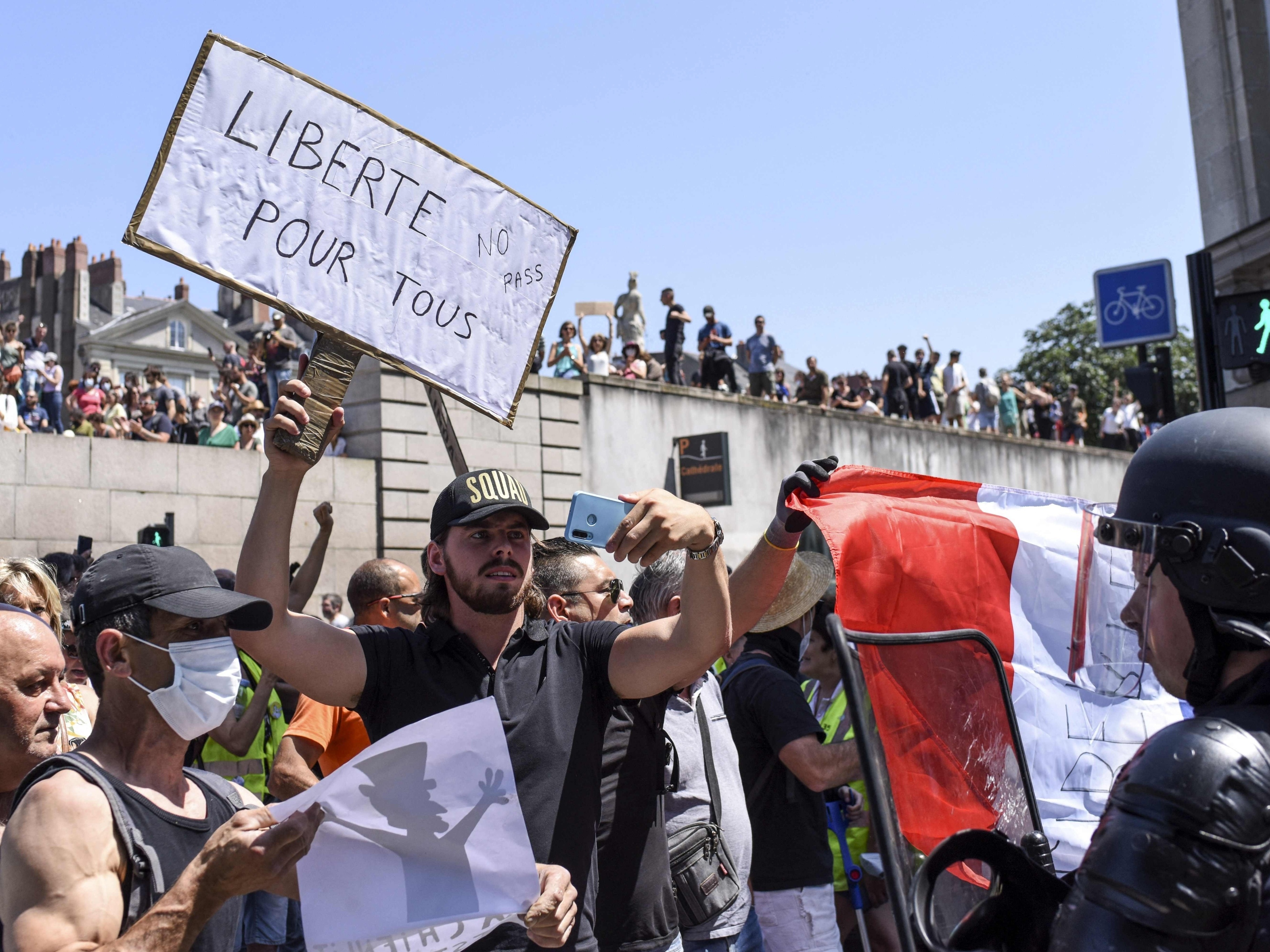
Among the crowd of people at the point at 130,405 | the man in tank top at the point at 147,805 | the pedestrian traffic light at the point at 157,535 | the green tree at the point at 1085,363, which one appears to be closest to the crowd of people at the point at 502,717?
the man in tank top at the point at 147,805

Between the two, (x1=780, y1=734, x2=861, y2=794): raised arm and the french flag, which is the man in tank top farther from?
(x1=780, y1=734, x2=861, y2=794): raised arm

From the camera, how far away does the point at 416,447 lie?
52.6 ft

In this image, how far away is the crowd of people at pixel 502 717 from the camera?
7.22 ft

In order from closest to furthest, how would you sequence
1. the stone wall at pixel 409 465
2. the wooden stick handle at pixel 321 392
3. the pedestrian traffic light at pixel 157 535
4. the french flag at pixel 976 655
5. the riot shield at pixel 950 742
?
the riot shield at pixel 950 742 < the french flag at pixel 976 655 < the wooden stick handle at pixel 321 392 < the pedestrian traffic light at pixel 157 535 < the stone wall at pixel 409 465

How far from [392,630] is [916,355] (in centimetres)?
2425

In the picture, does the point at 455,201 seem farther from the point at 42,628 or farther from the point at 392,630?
the point at 42,628

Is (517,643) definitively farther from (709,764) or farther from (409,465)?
(409,465)

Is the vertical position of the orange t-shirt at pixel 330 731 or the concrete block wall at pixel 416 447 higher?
the concrete block wall at pixel 416 447

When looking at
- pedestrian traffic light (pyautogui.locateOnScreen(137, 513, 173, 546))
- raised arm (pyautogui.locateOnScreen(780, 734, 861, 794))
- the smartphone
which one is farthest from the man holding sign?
pedestrian traffic light (pyautogui.locateOnScreen(137, 513, 173, 546))

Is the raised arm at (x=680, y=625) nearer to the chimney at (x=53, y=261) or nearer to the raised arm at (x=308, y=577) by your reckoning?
the raised arm at (x=308, y=577)

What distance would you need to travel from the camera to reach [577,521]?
3.10 meters

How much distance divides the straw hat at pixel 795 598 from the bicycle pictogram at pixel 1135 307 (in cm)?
595

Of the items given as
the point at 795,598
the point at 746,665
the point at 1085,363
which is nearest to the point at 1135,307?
the point at 795,598

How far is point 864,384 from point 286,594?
23554mm
